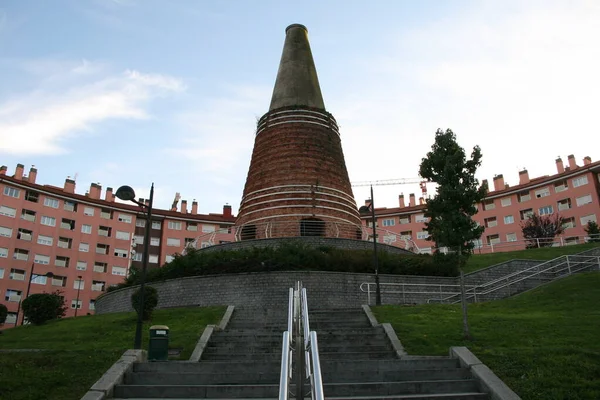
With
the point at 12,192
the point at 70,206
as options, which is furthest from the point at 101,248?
the point at 12,192

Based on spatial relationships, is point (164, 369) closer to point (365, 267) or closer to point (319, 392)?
point (319, 392)

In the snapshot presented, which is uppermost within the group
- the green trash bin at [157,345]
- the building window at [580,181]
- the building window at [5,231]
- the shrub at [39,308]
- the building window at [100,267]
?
the building window at [580,181]

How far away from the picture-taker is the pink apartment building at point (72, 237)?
52.0m

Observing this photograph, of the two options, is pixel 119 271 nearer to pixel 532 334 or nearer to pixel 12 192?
pixel 12 192

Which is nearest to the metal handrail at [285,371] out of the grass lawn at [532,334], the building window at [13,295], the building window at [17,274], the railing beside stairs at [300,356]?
the railing beside stairs at [300,356]

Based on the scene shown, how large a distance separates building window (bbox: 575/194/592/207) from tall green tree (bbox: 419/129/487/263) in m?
47.4

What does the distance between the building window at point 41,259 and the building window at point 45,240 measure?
4.53 ft

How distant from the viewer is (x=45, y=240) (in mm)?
55000

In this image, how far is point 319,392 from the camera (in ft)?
18.2

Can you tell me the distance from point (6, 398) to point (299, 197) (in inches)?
706

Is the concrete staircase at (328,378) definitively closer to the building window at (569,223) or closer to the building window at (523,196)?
the building window at (569,223)

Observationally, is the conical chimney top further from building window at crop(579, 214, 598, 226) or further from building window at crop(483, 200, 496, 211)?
building window at crop(483, 200, 496, 211)

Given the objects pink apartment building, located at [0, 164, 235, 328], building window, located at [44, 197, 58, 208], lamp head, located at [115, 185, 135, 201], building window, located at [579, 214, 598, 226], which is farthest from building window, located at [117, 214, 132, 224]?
lamp head, located at [115, 185, 135, 201]

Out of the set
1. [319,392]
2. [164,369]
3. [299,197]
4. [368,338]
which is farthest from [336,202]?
[319,392]
